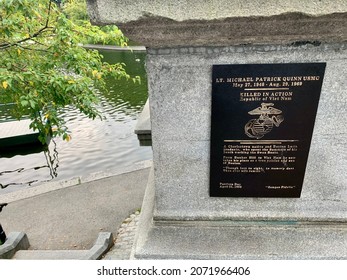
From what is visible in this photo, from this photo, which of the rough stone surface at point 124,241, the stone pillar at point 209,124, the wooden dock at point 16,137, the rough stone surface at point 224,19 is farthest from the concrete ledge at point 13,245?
the wooden dock at point 16,137

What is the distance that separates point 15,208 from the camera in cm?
697

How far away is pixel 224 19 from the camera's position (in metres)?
1.97

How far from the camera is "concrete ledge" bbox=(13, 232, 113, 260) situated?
4.66 meters

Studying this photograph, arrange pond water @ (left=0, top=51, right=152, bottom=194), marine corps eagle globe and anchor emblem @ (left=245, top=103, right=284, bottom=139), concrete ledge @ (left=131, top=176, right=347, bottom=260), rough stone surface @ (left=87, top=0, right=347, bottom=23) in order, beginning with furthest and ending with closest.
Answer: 1. pond water @ (left=0, top=51, right=152, bottom=194)
2. concrete ledge @ (left=131, top=176, right=347, bottom=260)
3. marine corps eagle globe and anchor emblem @ (left=245, top=103, right=284, bottom=139)
4. rough stone surface @ (left=87, top=0, right=347, bottom=23)

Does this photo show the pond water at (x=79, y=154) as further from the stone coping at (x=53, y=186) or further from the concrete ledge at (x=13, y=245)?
the concrete ledge at (x=13, y=245)

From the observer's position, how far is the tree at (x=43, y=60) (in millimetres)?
4117

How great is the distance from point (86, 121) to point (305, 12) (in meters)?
14.3

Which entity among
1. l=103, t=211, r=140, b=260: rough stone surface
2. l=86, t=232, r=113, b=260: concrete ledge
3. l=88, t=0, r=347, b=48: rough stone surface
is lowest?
l=103, t=211, r=140, b=260: rough stone surface

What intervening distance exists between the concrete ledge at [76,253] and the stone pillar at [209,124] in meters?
1.88

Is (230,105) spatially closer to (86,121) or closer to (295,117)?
(295,117)

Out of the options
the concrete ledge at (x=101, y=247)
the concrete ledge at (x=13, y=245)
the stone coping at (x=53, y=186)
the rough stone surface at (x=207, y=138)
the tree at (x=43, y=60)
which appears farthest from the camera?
the stone coping at (x=53, y=186)

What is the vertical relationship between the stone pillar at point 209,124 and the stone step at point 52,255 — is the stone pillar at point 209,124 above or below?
above

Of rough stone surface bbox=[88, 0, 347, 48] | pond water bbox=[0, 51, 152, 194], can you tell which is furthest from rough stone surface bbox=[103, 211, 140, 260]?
pond water bbox=[0, 51, 152, 194]

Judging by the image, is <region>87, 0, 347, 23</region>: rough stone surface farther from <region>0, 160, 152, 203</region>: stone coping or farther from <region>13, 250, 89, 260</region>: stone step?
<region>0, 160, 152, 203</region>: stone coping
